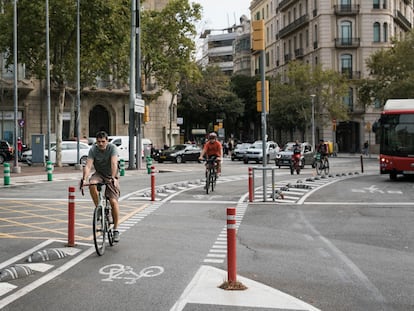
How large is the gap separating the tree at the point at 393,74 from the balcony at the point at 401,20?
65.6ft

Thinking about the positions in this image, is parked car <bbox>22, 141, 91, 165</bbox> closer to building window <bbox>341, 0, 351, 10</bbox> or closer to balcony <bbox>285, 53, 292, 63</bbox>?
building window <bbox>341, 0, 351, 10</bbox>

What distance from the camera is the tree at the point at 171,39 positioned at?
45844mm

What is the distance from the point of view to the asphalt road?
6.05 m

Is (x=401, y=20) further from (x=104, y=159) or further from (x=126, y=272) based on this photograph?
(x=126, y=272)

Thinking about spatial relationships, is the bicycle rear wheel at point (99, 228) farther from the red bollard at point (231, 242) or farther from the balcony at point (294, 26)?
the balcony at point (294, 26)

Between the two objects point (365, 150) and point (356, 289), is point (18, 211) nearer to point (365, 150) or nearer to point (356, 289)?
point (356, 289)

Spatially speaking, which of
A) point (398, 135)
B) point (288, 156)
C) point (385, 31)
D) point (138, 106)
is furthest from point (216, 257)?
point (385, 31)

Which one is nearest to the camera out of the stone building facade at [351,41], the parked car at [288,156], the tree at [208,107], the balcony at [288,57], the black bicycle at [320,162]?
the black bicycle at [320,162]

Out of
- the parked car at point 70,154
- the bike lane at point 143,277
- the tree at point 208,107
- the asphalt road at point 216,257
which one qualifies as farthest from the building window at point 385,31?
the bike lane at point 143,277

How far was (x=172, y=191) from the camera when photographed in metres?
18.4

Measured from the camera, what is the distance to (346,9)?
64562 millimetres

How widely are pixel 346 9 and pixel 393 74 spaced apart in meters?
18.8

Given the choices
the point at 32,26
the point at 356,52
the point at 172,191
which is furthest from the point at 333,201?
the point at 356,52

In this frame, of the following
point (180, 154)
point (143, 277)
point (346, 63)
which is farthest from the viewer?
point (346, 63)
